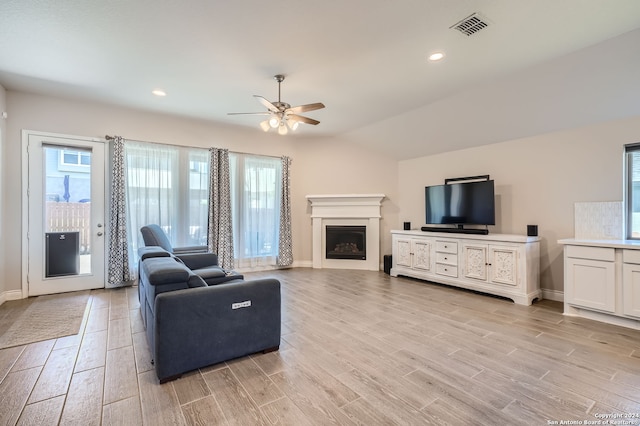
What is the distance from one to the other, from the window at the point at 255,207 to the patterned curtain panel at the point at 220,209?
202 millimetres

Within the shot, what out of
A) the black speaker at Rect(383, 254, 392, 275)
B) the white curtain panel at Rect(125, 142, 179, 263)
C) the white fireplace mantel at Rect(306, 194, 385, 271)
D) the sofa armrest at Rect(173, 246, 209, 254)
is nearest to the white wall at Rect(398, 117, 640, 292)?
the white fireplace mantel at Rect(306, 194, 385, 271)

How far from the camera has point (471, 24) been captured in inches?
101

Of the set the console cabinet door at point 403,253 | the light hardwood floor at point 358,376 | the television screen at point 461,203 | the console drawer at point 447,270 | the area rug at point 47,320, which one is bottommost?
the light hardwood floor at point 358,376

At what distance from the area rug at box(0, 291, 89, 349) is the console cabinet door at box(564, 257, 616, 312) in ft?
18.6

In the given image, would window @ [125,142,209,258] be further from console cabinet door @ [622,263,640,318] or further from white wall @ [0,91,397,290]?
console cabinet door @ [622,263,640,318]

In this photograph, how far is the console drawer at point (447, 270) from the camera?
4.73 metres

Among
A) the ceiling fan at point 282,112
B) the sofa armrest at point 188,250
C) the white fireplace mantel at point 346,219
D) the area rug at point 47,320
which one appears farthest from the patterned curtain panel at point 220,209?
the ceiling fan at point 282,112

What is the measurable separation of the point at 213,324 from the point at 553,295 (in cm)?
462

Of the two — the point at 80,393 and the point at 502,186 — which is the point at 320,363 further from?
the point at 502,186

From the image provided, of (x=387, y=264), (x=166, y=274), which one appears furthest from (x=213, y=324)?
(x=387, y=264)

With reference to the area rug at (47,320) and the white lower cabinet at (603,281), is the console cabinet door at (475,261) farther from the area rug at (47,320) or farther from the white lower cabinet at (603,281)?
the area rug at (47,320)

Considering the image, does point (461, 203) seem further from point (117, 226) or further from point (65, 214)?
point (65, 214)

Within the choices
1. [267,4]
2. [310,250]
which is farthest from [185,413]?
[310,250]

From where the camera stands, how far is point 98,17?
2490mm
